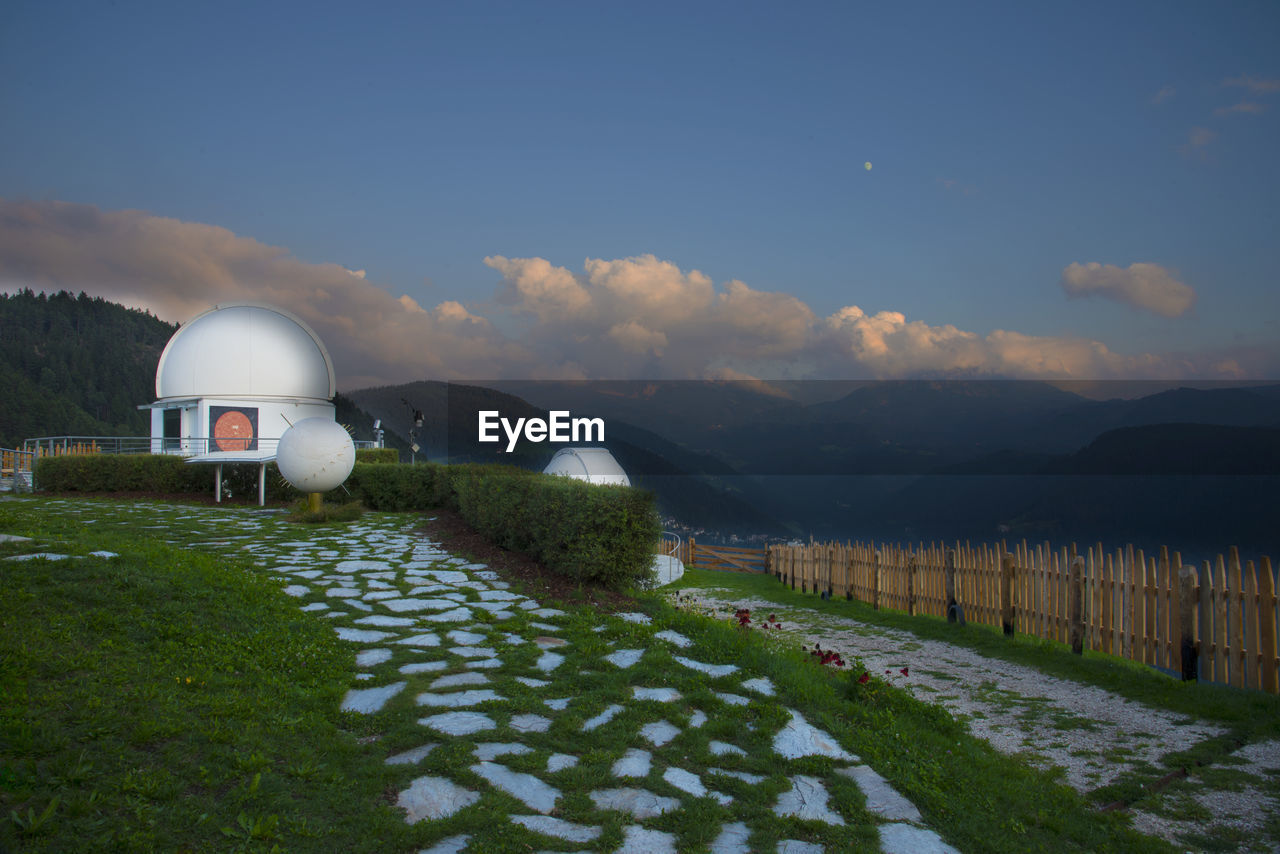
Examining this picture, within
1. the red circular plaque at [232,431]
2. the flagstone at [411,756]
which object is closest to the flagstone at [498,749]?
the flagstone at [411,756]

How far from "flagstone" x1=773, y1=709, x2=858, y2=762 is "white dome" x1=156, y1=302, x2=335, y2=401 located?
94.1 ft

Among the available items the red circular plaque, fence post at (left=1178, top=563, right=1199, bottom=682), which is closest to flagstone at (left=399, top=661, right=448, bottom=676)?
fence post at (left=1178, top=563, right=1199, bottom=682)

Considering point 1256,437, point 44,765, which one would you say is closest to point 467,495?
point 44,765

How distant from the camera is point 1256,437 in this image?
41.6 metres

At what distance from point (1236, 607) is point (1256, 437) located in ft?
152

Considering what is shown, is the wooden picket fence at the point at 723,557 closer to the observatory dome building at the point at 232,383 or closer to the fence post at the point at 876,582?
the fence post at the point at 876,582

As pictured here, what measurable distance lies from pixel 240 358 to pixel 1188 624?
99.6 feet

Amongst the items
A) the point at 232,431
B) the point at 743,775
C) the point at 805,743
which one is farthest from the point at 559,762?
the point at 232,431

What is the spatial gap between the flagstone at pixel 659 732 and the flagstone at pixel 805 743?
0.64 meters

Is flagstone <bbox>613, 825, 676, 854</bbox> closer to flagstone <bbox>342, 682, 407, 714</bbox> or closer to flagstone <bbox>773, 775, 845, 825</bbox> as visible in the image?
flagstone <bbox>773, 775, 845, 825</bbox>

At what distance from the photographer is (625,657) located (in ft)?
18.8

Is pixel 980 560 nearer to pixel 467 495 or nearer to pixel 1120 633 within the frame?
pixel 1120 633

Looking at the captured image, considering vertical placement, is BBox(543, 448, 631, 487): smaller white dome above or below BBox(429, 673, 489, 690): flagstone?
above

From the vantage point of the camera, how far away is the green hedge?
7.78m
